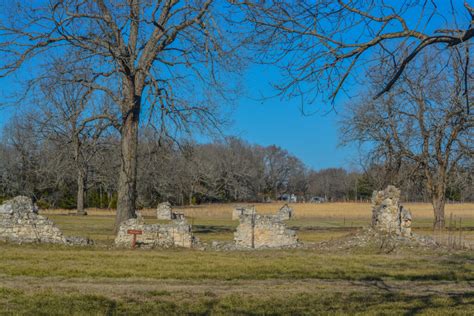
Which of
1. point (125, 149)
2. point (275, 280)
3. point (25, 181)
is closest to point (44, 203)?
point (25, 181)

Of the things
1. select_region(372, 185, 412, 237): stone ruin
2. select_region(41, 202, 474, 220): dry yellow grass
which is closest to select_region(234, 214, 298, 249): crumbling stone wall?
select_region(372, 185, 412, 237): stone ruin

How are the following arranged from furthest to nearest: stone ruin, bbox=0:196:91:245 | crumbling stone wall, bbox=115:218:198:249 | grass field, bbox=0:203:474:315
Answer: crumbling stone wall, bbox=115:218:198:249, stone ruin, bbox=0:196:91:245, grass field, bbox=0:203:474:315

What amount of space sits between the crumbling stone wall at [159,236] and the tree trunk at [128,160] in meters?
2.78

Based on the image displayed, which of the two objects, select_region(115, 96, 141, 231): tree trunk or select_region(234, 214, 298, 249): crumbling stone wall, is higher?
select_region(115, 96, 141, 231): tree trunk

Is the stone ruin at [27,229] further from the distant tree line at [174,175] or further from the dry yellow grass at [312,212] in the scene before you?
the dry yellow grass at [312,212]

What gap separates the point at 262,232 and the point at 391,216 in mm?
4939

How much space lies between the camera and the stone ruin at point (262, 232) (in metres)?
20.8

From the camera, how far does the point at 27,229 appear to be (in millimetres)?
18406

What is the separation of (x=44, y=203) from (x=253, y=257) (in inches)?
1758

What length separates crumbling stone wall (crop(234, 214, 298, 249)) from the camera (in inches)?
821

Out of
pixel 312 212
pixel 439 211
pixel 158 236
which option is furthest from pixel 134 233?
pixel 312 212

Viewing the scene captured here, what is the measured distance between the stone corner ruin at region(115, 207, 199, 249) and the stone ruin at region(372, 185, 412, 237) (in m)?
6.48

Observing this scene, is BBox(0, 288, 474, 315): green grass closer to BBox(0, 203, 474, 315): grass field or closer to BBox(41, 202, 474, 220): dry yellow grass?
BBox(0, 203, 474, 315): grass field

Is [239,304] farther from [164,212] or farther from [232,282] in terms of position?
[164,212]
